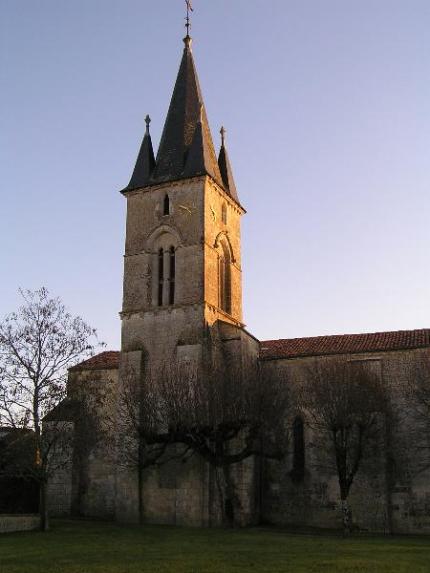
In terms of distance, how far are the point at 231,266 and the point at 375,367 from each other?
10105mm

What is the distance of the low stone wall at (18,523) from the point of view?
26.8 metres

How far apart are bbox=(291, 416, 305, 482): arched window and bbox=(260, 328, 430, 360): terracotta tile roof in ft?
11.7

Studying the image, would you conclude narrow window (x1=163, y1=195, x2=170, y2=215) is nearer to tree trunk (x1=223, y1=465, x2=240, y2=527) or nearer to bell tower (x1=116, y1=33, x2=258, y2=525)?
bell tower (x1=116, y1=33, x2=258, y2=525)

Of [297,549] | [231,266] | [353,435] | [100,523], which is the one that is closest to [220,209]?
[231,266]

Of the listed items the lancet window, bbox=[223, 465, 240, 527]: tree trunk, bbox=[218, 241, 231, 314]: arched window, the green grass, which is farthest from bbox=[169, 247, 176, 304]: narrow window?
the green grass

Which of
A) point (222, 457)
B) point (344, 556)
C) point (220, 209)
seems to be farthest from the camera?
point (220, 209)

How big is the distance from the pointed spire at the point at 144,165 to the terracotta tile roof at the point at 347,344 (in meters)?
11.5

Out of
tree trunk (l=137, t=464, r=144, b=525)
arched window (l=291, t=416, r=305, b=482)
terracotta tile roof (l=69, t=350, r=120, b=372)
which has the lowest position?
tree trunk (l=137, t=464, r=144, b=525)

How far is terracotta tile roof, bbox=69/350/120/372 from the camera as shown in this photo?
3745cm

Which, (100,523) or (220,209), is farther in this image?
(220,209)

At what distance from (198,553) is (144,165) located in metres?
24.9

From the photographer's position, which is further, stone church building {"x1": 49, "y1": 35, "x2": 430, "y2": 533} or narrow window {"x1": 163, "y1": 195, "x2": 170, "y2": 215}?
narrow window {"x1": 163, "y1": 195, "x2": 170, "y2": 215}

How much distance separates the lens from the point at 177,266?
35719 mm

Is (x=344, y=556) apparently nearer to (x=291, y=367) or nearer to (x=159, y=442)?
(x=159, y=442)
